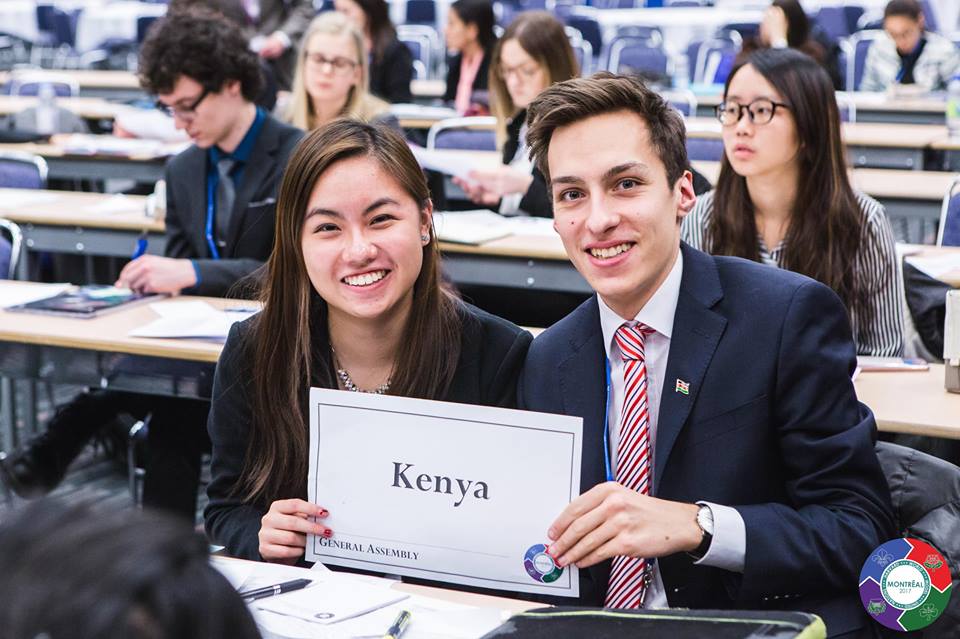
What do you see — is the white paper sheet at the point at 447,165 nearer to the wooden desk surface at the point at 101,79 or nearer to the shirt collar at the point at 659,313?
A: the shirt collar at the point at 659,313

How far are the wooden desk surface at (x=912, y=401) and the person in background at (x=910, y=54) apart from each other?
6076 millimetres

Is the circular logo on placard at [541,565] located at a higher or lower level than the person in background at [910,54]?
lower

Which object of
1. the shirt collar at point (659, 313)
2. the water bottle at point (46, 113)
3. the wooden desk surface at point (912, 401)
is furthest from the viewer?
the water bottle at point (46, 113)

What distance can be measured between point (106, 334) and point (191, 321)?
8.4 inches

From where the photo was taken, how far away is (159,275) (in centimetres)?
350

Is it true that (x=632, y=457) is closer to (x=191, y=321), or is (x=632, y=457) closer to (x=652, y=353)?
(x=652, y=353)

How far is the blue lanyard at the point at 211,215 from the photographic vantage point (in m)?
3.79

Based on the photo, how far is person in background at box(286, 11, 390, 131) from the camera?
4.78 m

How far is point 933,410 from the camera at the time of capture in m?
2.53

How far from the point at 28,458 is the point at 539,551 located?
7.82 ft

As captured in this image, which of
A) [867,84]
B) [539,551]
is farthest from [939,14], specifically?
[539,551]

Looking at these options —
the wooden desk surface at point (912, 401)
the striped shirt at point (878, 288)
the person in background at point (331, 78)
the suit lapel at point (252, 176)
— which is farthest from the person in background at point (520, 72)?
the wooden desk surface at point (912, 401)

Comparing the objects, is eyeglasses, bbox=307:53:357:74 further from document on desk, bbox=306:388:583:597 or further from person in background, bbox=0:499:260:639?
person in background, bbox=0:499:260:639

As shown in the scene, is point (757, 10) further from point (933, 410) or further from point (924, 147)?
point (933, 410)
